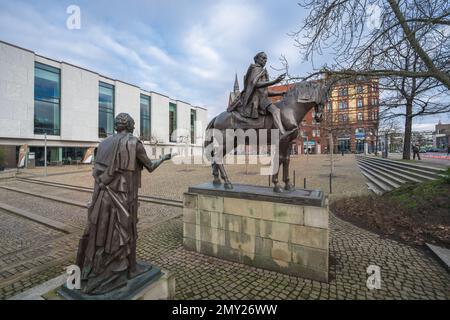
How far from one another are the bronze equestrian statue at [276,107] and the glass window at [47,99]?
30.9 m

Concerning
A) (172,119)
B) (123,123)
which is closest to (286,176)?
(123,123)

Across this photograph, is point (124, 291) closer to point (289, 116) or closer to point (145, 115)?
point (289, 116)

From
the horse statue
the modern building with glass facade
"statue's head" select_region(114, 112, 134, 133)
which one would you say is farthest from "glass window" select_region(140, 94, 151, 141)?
"statue's head" select_region(114, 112, 134, 133)

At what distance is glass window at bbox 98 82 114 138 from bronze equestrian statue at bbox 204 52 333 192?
33.0m

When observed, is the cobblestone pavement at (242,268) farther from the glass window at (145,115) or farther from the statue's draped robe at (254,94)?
the glass window at (145,115)

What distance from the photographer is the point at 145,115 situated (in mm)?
40438

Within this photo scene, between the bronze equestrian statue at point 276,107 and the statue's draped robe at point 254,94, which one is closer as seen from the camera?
the bronze equestrian statue at point 276,107

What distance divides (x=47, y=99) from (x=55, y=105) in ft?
3.28

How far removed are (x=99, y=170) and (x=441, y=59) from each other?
8503mm

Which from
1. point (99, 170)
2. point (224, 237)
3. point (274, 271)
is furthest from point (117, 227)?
point (274, 271)

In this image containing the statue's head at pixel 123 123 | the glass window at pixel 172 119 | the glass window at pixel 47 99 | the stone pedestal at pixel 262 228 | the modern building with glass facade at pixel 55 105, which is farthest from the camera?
the glass window at pixel 172 119

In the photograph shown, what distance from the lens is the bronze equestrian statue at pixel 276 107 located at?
4.14 metres

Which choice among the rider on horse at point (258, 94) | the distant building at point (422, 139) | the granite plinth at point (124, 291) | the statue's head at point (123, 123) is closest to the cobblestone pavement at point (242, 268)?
the granite plinth at point (124, 291)

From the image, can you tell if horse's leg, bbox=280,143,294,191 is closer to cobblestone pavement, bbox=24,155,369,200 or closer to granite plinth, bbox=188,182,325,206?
granite plinth, bbox=188,182,325,206
